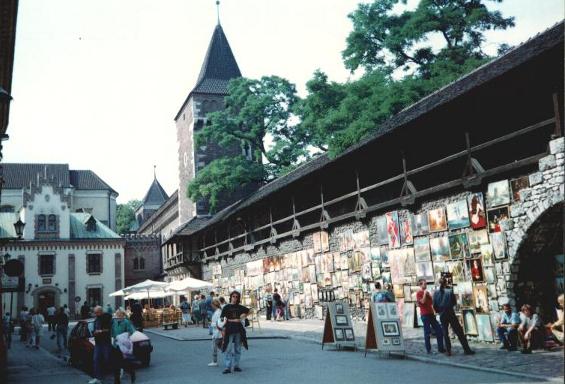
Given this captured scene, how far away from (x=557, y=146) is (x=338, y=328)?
650 cm

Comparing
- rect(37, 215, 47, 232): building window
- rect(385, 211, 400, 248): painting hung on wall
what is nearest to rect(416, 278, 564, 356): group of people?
rect(385, 211, 400, 248): painting hung on wall

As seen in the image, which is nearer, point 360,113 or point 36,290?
point 360,113

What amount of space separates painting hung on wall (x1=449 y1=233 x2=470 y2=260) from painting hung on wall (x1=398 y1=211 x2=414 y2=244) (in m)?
2.17

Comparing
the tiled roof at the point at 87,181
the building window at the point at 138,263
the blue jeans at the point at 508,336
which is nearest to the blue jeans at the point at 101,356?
the blue jeans at the point at 508,336

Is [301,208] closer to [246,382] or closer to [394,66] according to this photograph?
[394,66]

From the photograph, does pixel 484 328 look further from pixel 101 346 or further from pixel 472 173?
pixel 101 346

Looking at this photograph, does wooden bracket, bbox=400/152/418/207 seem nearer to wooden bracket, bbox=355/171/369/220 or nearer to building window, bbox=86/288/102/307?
wooden bracket, bbox=355/171/369/220

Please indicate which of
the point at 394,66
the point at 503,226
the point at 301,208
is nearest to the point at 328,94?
the point at 394,66

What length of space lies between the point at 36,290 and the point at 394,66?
106 ft

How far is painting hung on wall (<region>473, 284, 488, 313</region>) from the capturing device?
14578 mm

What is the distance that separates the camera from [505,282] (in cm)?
1394

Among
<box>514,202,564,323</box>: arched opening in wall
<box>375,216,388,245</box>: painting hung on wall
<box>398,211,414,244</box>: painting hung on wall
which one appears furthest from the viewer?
<box>375,216,388,245</box>: painting hung on wall

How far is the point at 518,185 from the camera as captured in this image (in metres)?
13.7

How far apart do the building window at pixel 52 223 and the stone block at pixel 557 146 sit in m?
45.0
